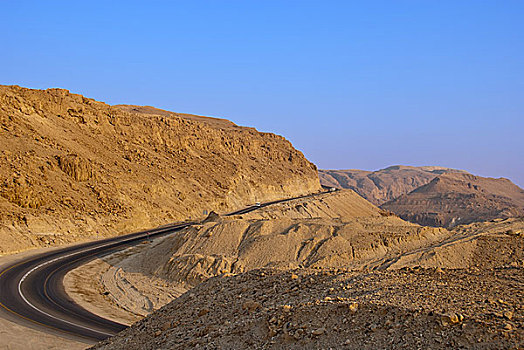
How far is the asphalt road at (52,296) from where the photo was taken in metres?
22.8

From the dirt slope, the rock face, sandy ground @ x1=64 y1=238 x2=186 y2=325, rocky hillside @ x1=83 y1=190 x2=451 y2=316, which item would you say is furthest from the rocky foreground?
the rock face

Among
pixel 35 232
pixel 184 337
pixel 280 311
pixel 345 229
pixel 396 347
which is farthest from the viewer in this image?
pixel 35 232

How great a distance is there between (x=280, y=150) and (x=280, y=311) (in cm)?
10430

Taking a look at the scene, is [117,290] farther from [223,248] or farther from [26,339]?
[26,339]

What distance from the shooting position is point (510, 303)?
361 inches

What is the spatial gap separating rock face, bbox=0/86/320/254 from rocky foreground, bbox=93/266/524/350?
1266 inches

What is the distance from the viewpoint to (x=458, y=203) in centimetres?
11262

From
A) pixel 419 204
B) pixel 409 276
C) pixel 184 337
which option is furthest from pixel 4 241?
pixel 419 204

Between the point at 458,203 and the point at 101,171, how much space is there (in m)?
88.6

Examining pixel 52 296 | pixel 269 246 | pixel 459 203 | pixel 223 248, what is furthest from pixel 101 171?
pixel 459 203

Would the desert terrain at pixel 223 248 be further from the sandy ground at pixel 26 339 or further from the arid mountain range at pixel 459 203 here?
the arid mountain range at pixel 459 203

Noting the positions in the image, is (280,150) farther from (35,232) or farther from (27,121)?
(35,232)

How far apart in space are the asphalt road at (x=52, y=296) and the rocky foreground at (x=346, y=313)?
33.9ft

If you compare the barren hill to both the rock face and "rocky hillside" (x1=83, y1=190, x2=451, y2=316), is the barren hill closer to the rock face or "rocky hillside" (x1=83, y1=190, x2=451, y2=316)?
"rocky hillside" (x1=83, y1=190, x2=451, y2=316)
